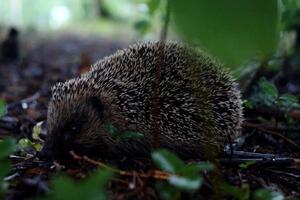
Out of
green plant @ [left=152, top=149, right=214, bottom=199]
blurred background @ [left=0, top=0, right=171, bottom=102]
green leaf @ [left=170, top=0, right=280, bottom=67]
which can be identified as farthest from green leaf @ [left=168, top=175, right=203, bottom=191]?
blurred background @ [left=0, top=0, right=171, bottom=102]

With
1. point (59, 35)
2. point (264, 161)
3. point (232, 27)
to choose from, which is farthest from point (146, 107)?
point (59, 35)

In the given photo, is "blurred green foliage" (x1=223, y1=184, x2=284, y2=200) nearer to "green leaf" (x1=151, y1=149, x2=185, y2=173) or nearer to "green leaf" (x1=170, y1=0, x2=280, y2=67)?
"green leaf" (x1=151, y1=149, x2=185, y2=173)

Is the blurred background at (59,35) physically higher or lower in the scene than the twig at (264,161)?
higher

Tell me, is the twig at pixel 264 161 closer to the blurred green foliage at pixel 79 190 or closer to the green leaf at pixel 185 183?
the green leaf at pixel 185 183

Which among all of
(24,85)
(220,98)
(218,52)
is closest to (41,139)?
(220,98)

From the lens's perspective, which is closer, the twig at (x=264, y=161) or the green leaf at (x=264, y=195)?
the green leaf at (x=264, y=195)

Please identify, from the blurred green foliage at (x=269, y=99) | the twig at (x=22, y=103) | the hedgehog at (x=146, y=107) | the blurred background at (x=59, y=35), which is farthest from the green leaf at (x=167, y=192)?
the twig at (x=22, y=103)

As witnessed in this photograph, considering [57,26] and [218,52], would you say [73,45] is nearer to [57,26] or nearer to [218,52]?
[57,26]
